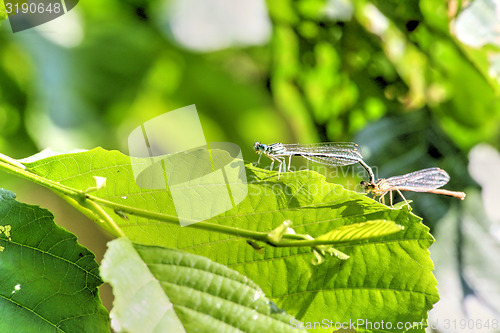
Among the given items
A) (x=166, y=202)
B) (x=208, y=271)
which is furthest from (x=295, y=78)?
(x=208, y=271)

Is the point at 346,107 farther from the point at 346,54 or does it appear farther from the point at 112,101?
the point at 112,101

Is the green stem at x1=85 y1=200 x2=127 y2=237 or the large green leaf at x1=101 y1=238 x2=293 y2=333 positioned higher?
the green stem at x1=85 y1=200 x2=127 y2=237

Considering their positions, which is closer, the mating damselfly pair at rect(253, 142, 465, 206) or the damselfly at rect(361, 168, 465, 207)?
the damselfly at rect(361, 168, 465, 207)

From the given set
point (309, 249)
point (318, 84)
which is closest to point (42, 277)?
point (309, 249)

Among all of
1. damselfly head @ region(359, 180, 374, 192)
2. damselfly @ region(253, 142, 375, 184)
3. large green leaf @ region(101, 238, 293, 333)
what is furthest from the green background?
large green leaf @ region(101, 238, 293, 333)

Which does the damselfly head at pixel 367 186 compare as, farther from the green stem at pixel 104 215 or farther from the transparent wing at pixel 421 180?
the green stem at pixel 104 215

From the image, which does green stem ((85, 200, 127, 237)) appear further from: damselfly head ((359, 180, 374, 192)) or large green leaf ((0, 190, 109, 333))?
damselfly head ((359, 180, 374, 192))

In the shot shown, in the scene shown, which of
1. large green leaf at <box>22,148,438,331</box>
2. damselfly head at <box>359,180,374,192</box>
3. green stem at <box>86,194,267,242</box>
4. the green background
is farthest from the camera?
the green background
